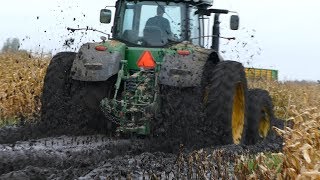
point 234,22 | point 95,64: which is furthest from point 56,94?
point 234,22

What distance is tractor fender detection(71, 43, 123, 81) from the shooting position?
680cm

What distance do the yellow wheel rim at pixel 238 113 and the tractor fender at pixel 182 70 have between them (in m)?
0.95

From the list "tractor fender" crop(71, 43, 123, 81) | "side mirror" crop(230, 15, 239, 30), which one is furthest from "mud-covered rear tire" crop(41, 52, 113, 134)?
"side mirror" crop(230, 15, 239, 30)

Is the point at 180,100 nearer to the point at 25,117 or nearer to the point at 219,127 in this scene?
the point at 219,127

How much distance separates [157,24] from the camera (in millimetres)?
7398

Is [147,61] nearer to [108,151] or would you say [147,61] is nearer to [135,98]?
[135,98]

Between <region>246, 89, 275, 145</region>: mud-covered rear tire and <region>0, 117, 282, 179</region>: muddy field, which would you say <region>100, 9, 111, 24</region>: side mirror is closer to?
<region>0, 117, 282, 179</region>: muddy field

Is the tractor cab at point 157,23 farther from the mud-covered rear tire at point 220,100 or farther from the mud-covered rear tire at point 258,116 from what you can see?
the mud-covered rear tire at point 258,116

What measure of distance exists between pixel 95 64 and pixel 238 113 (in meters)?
2.04

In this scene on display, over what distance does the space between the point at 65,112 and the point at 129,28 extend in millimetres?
1448

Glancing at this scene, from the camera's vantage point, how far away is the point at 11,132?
671cm

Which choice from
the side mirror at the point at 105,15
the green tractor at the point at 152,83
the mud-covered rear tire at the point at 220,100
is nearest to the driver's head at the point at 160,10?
the green tractor at the point at 152,83

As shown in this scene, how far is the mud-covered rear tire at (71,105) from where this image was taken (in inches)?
269

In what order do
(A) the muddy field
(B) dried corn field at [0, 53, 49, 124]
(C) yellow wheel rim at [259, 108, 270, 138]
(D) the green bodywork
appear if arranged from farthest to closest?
(B) dried corn field at [0, 53, 49, 124]
(C) yellow wheel rim at [259, 108, 270, 138]
(D) the green bodywork
(A) the muddy field
